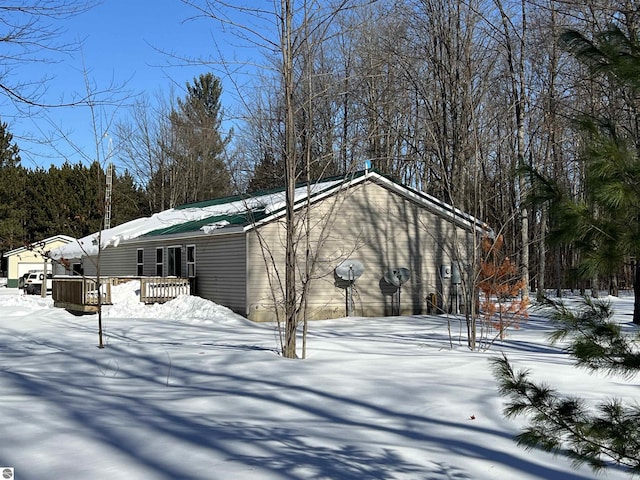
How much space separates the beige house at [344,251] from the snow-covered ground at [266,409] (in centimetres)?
580

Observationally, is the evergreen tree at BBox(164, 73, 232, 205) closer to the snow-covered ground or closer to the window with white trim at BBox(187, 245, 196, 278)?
the window with white trim at BBox(187, 245, 196, 278)

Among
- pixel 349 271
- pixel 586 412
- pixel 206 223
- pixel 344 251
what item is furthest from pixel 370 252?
pixel 586 412

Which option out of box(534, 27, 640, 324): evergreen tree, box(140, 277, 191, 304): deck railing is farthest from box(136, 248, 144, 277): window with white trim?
box(534, 27, 640, 324): evergreen tree

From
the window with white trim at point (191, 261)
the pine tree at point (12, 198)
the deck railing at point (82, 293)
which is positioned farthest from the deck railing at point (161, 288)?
the pine tree at point (12, 198)

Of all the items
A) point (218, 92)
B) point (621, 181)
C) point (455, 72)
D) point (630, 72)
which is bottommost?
point (621, 181)

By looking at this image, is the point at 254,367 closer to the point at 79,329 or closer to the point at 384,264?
the point at 79,329

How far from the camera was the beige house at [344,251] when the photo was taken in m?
19.5

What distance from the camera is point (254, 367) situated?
32.5ft

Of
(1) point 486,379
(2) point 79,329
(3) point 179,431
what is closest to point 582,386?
(1) point 486,379

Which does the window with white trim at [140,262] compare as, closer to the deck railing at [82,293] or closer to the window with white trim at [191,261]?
the deck railing at [82,293]

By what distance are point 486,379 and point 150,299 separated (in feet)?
46.8

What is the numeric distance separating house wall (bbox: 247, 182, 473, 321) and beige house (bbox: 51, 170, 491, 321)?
0.03m

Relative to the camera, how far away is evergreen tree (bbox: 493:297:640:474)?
11.2 feet

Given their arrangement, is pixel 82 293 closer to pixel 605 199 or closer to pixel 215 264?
pixel 215 264
